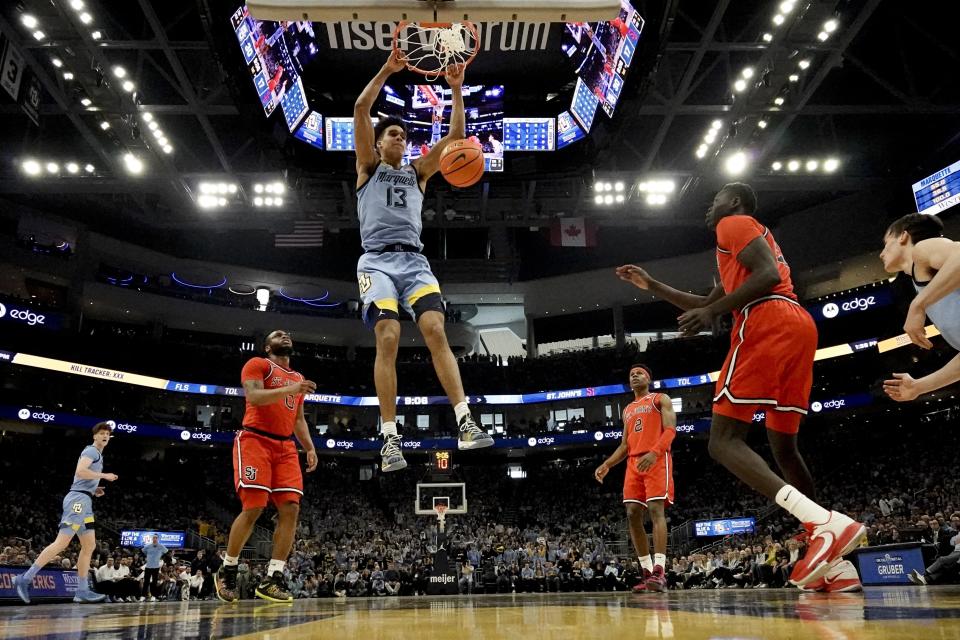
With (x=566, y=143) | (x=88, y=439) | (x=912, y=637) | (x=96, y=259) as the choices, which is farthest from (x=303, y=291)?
(x=912, y=637)

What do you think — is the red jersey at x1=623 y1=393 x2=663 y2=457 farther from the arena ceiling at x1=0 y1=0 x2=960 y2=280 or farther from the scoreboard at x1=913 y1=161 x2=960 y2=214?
the scoreboard at x1=913 y1=161 x2=960 y2=214

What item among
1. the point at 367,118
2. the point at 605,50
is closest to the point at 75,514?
the point at 367,118

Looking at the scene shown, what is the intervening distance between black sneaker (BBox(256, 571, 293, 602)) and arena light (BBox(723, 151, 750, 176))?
14.1 metres

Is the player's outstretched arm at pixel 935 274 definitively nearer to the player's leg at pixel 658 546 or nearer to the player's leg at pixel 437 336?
the player's leg at pixel 437 336

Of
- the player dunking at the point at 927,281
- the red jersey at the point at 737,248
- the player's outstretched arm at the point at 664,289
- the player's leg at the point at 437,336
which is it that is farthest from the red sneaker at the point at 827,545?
the player's leg at the point at 437,336

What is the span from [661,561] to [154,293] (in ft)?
87.9

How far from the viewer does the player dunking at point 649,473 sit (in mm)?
5914

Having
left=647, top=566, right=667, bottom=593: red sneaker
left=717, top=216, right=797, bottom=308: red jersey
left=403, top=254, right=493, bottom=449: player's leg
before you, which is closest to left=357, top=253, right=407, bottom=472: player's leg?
left=403, top=254, right=493, bottom=449: player's leg

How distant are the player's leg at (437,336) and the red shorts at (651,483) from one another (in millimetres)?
2371

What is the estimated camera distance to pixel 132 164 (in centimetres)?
1533

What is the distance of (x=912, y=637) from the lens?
1280 mm

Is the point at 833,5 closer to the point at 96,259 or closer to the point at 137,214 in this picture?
the point at 137,214

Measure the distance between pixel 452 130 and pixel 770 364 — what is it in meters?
2.65

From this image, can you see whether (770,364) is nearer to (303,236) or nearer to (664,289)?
(664,289)
